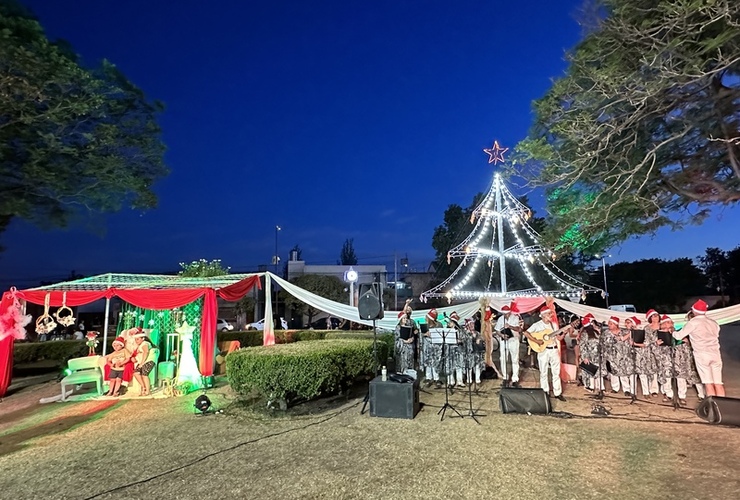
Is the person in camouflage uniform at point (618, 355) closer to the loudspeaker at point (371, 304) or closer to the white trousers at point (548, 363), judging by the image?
the white trousers at point (548, 363)

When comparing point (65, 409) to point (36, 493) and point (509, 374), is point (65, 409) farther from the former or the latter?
point (509, 374)

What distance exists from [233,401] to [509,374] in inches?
239

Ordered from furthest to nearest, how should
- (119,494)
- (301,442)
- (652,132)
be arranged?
(652,132) → (301,442) → (119,494)

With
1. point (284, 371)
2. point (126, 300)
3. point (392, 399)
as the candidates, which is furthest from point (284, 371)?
point (126, 300)

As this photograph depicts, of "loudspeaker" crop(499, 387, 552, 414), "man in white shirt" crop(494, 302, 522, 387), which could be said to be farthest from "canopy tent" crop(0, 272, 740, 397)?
"loudspeaker" crop(499, 387, 552, 414)

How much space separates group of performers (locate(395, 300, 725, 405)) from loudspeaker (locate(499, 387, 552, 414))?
0.64m

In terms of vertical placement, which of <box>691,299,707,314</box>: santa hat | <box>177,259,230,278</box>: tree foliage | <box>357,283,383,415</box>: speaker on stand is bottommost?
<box>691,299,707,314</box>: santa hat

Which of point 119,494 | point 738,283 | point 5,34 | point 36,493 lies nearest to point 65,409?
point 36,493

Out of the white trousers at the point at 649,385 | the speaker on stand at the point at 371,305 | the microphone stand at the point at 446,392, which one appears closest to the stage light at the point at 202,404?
the speaker on stand at the point at 371,305

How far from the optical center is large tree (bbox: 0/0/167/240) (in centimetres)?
619

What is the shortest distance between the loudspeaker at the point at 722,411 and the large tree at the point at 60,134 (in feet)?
34.4

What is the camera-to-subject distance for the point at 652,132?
251 inches

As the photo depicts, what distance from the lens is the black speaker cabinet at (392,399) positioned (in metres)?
5.78

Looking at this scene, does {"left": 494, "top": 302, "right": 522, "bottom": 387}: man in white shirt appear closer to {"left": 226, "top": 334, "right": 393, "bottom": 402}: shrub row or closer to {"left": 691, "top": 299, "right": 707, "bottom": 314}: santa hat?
{"left": 691, "top": 299, "right": 707, "bottom": 314}: santa hat
